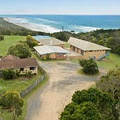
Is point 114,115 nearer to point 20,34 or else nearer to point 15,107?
point 15,107

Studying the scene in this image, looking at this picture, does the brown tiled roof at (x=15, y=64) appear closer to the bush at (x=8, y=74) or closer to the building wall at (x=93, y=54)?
the bush at (x=8, y=74)

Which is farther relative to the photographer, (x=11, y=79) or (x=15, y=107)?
(x=11, y=79)

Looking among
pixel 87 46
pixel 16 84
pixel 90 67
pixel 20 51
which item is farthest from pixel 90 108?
pixel 87 46

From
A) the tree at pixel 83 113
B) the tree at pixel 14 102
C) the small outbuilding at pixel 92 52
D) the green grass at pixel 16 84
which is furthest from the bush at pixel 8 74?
the small outbuilding at pixel 92 52

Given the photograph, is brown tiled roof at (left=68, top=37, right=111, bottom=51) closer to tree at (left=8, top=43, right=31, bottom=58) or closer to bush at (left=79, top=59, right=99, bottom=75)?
bush at (left=79, top=59, right=99, bottom=75)

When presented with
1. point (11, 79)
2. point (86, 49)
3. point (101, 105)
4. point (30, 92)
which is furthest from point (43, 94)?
point (86, 49)

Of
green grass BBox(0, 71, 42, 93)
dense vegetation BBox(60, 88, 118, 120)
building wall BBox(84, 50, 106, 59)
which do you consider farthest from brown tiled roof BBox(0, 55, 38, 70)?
building wall BBox(84, 50, 106, 59)
